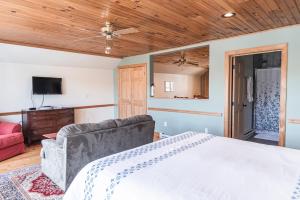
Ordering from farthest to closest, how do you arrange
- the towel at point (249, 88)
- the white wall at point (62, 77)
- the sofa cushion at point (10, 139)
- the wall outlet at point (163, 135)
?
1. the towel at point (249, 88)
2. the wall outlet at point (163, 135)
3. the white wall at point (62, 77)
4. the sofa cushion at point (10, 139)

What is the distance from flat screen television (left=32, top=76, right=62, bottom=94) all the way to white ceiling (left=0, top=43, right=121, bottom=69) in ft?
1.35

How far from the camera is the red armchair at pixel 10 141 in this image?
3.70 meters

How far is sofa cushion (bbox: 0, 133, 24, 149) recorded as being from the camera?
12.0 feet

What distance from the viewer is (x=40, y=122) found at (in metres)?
4.77

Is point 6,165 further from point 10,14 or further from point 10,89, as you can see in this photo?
point 10,14

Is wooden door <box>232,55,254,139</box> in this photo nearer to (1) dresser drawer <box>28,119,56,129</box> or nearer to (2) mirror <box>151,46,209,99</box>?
(2) mirror <box>151,46,209,99</box>

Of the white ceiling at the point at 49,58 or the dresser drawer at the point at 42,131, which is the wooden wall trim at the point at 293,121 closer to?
the white ceiling at the point at 49,58

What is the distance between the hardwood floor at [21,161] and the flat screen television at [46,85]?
149 cm

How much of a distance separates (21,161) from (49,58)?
8.30 feet

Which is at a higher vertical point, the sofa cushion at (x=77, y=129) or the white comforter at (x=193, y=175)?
the sofa cushion at (x=77, y=129)

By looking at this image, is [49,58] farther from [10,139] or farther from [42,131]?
[10,139]

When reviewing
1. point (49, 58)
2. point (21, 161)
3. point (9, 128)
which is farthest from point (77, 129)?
point (49, 58)

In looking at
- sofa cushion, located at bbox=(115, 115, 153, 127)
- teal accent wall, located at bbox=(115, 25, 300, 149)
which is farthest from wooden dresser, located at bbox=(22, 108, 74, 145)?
sofa cushion, located at bbox=(115, 115, 153, 127)

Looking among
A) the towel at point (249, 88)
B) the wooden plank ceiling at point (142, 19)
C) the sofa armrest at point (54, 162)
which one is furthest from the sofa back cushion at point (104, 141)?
the towel at point (249, 88)
